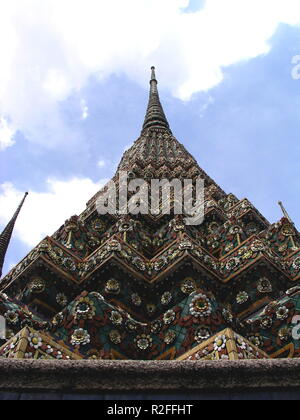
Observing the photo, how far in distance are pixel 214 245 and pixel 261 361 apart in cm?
801

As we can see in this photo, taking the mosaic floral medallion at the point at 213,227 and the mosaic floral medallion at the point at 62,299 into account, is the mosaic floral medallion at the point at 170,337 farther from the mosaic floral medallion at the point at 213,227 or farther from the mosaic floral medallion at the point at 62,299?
the mosaic floral medallion at the point at 213,227

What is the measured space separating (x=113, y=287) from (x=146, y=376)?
541cm

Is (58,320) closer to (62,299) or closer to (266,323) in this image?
(62,299)

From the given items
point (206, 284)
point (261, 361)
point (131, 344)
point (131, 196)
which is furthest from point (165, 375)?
point (131, 196)

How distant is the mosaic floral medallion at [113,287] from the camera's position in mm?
9211

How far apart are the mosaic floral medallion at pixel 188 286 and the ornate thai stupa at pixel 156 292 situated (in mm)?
25

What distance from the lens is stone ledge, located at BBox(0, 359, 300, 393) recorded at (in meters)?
3.85

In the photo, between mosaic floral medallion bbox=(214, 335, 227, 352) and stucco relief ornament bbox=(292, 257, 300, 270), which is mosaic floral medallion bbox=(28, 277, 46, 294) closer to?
mosaic floral medallion bbox=(214, 335, 227, 352)

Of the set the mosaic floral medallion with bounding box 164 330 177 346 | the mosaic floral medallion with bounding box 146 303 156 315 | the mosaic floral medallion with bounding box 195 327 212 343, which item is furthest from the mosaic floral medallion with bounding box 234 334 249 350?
the mosaic floral medallion with bounding box 146 303 156 315

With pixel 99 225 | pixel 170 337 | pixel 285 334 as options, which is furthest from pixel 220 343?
pixel 99 225

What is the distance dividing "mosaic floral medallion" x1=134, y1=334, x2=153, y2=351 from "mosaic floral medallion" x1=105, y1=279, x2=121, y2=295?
58.9 inches

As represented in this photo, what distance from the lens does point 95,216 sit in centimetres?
1434

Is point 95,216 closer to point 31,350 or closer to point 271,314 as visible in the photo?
point 271,314

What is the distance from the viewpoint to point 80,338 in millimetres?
7027
